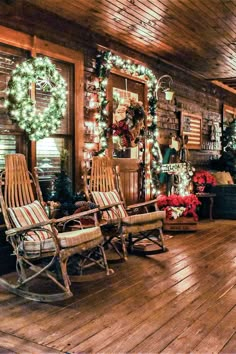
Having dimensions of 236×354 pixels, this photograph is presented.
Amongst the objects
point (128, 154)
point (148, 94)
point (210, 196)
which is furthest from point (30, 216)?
point (210, 196)

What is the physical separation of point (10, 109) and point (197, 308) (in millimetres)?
2708

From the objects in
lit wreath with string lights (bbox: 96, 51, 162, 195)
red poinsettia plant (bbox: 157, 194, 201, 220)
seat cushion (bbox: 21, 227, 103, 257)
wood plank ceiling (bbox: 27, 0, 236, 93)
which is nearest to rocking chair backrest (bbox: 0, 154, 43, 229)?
seat cushion (bbox: 21, 227, 103, 257)

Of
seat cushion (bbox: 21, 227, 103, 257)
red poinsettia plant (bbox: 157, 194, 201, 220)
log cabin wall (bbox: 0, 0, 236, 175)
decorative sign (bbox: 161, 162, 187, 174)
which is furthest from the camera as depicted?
decorative sign (bbox: 161, 162, 187, 174)

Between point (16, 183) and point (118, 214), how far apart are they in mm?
1342

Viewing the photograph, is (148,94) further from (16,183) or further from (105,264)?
(105,264)

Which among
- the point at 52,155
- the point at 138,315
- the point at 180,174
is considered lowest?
the point at 138,315

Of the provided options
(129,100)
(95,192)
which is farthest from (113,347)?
(129,100)

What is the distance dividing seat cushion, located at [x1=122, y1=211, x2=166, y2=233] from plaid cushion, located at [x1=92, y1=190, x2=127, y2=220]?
0.86 feet

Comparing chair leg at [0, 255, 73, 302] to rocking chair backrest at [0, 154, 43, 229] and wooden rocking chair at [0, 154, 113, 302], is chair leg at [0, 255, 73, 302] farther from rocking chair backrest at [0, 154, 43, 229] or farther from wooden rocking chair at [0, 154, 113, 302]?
rocking chair backrest at [0, 154, 43, 229]

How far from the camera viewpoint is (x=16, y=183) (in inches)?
169

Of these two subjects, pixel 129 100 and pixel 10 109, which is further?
pixel 129 100

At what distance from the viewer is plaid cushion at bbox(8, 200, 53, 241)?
13.0 ft

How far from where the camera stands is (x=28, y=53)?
4.79m

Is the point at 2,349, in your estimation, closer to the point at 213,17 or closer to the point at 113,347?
the point at 113,347
